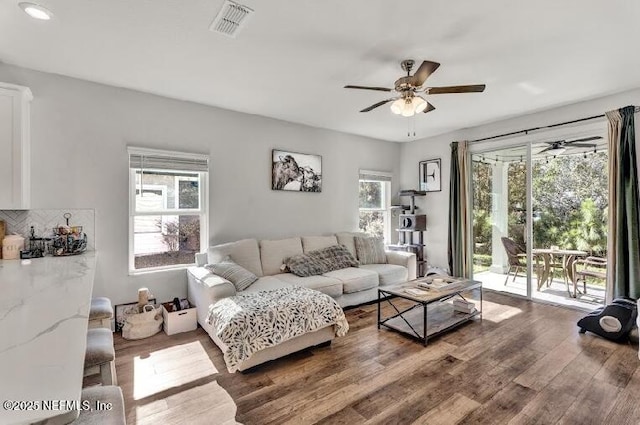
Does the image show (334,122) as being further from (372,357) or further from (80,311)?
(80,311)

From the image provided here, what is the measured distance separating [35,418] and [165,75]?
3.05 metres

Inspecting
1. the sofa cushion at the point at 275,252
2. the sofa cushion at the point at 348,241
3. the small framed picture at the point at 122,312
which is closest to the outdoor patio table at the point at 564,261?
the sofa cushion at the point at 348,241

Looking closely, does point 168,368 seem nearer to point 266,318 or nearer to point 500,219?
point 266,318

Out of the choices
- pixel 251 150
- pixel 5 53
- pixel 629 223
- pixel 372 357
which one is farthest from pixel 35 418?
pixel 629 223

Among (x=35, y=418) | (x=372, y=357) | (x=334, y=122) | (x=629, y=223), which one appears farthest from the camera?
(x=334, y=122)

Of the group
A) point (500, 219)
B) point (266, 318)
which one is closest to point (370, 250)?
point (500, 219)

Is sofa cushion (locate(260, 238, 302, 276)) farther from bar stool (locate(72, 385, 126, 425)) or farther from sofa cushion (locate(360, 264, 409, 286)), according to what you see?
bar stool (locate(72, 385, 126, 425))

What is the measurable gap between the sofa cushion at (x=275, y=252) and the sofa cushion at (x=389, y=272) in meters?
1.08

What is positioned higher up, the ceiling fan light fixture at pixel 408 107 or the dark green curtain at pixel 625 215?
the ceiling fan light fixture at pixel 408 107

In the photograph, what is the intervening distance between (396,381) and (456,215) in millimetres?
3329

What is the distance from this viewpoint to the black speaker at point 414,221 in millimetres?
5215

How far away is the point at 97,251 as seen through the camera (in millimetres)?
3090

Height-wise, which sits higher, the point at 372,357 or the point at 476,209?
the point at 476,209

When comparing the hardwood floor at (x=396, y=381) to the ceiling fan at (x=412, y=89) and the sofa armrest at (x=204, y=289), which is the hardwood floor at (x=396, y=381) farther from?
the ceiling fan at (x=412, y=89)
